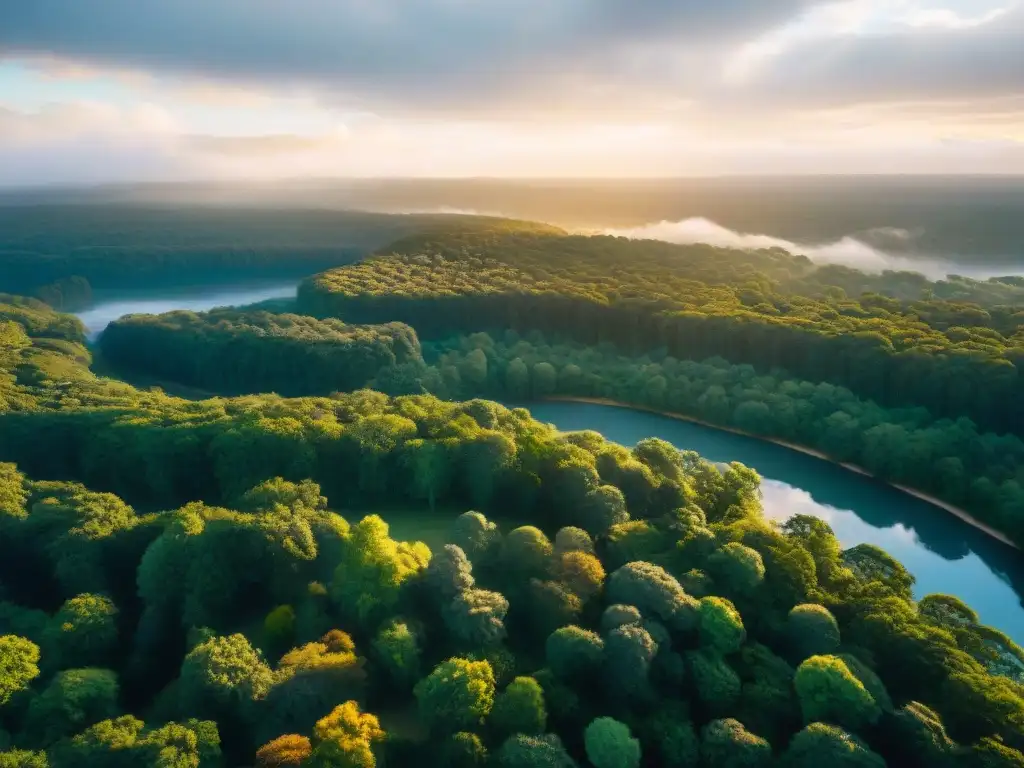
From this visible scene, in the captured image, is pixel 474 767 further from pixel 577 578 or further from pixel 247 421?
pixel 247 421

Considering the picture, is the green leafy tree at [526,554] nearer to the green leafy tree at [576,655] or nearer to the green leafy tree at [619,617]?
the green leafy tree at [619,617]

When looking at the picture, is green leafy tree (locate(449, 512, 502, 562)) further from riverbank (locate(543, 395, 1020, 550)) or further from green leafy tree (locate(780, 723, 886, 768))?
riverbank (locate(543, 395, 1020, 550))

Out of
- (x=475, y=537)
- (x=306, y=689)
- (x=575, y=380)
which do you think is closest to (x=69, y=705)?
(x=306, y=689)

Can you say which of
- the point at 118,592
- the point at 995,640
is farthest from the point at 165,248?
the point at 995,640

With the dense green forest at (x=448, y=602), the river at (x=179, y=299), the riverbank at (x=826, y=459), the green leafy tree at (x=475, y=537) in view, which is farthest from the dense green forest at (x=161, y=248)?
the green leafy tree at (x=475, y=537)

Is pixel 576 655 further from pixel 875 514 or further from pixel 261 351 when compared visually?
pixel 261 351

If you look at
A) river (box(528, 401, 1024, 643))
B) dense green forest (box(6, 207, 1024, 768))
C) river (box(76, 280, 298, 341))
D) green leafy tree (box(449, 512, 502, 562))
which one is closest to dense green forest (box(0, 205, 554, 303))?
river (box(76, 280, 298, 341))
